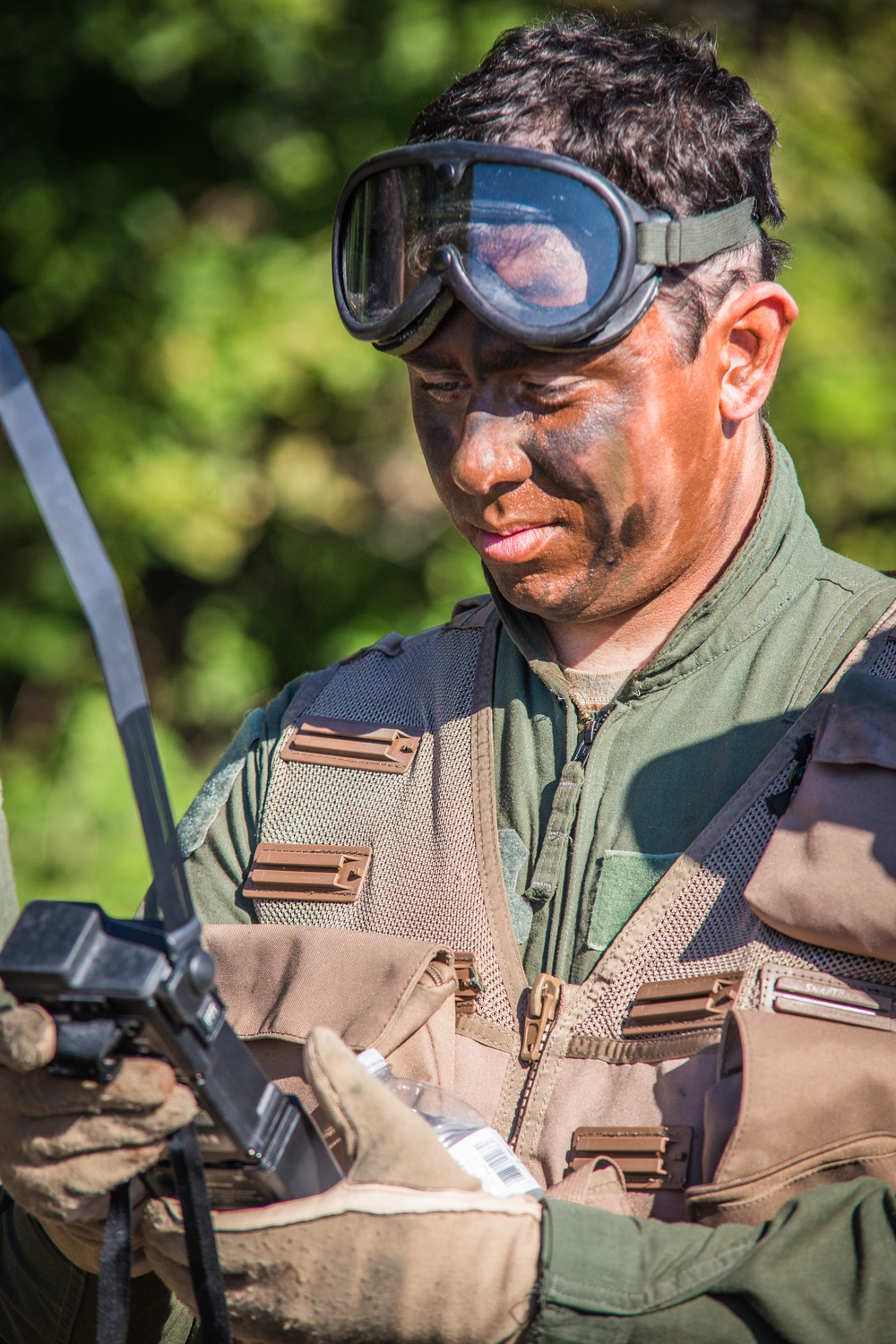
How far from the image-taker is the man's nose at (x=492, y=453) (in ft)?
5.81

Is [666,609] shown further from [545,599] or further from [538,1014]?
[538,1014]

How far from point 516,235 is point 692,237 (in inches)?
9.5

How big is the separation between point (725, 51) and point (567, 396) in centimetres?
291

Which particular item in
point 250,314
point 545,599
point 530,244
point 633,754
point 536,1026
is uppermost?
point 250,314

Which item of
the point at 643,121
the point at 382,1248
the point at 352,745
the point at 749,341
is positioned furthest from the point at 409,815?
the point at 643,121

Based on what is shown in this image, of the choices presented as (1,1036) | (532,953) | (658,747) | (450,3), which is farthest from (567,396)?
(450,3)

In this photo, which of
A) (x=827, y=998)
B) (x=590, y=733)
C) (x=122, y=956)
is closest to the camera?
(x=122, y=956)

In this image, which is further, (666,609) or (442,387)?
(666,609)

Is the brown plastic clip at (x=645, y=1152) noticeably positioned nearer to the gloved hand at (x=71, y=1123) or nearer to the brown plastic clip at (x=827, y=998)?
the brown plastic clip at (x=827, y=998)

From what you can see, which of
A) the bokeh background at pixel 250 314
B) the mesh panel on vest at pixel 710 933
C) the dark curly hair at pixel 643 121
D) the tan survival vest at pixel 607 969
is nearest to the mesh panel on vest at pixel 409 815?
the tan survival vest at pixel 607 969

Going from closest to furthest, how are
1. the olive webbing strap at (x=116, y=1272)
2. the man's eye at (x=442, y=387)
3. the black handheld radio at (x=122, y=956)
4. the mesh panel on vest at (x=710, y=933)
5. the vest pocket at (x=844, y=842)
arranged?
1. the black handheld radio at (x=122, y=956)
2. the olive webbing strap at (x=116, y=1272)
3. the vest pocket at (x=844, y=842)
4. the mesh panel on vest at (x=710, y=933)
5. the man's eye at (x=442, y=387)

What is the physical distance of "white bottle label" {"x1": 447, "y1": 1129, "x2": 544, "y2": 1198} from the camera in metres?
1.36

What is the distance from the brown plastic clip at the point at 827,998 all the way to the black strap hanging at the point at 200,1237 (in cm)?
67

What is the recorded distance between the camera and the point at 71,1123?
48.4 inches
